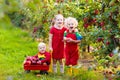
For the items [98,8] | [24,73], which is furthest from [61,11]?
[24,73]

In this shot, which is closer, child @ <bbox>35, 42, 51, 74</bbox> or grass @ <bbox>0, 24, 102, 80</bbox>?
grass @ <bbox>0, 24, 102, 80</bbox>

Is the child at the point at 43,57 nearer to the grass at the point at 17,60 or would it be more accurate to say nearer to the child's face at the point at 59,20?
the grass at the point at 17,60

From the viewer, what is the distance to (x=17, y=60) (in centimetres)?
788

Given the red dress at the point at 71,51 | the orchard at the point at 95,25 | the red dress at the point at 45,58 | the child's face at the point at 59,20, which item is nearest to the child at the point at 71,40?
the red dress at the point at 71,51

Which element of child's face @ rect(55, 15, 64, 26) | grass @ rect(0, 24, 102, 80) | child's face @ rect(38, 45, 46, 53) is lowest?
grass @ rect(0, 24, 102, 80)

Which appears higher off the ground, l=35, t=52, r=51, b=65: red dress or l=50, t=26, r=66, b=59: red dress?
l=50, t=26, r=66, b=59: red dress

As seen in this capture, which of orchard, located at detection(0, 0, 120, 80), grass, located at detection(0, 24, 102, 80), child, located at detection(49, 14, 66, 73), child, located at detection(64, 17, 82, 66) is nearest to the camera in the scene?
orchard, located at detection(0, 0, 120, 80)

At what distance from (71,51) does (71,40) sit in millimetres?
247

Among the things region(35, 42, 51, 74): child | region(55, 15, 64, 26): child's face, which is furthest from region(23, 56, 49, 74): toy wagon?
region(55, 15, 64, 26): child's face

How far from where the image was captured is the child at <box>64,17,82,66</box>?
6141 mm

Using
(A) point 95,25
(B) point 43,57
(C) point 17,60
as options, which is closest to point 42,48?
(B) point 43,57

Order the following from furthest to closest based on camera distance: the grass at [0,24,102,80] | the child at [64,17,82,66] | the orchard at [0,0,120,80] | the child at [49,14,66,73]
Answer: the child at [49,14,66,73] → the child at [64,17,82,66] → the grass at [0,24,102,80] → the orchard at [0,0,120,80]

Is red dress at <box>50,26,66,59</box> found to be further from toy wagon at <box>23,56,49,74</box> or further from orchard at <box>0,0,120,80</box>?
orchard at <box>0,0,120,80</box>

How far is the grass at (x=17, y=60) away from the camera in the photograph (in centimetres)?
603
